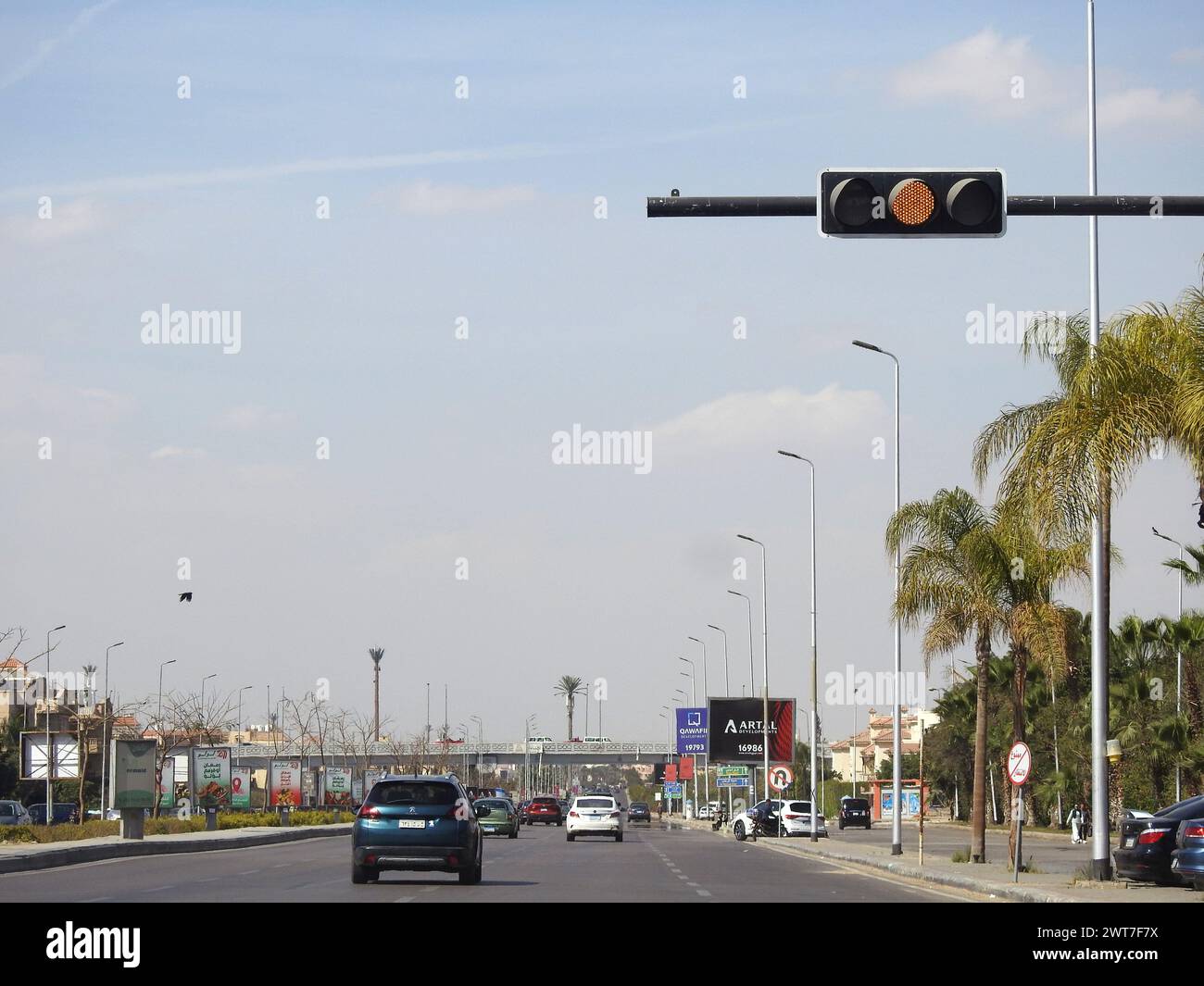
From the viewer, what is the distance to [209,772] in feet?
205

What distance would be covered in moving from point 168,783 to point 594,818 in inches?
1266

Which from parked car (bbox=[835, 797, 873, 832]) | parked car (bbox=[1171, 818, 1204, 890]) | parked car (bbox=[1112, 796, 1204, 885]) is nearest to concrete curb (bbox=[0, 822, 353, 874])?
parked car (bbox=[1112, 796, 1204, 885])

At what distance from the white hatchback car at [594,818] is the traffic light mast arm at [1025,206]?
4264cm

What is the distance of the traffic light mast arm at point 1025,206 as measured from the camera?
17.7 m

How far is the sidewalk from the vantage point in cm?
2506

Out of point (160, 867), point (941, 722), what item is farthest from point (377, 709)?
point (160, 867)

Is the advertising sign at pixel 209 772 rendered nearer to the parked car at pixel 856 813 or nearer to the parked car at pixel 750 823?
the parked car at pixel 750 823

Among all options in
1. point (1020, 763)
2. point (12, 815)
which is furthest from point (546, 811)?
point (1020, 763)

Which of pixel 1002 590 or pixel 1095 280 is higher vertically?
pixel 1095 280

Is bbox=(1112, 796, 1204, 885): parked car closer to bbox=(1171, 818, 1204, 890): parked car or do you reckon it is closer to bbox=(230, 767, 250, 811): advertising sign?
bbox=(1171, 818, 1204, 890): parked car
